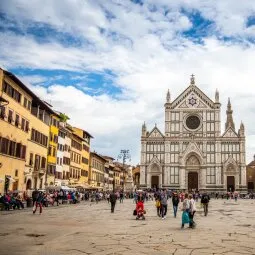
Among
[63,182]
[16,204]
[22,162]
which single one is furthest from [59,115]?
[16,204]

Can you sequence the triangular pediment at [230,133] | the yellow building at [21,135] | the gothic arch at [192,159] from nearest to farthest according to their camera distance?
the yellow building at [21,135] → the triangular pediment at [230,133] → the gothic arch at [192,159]

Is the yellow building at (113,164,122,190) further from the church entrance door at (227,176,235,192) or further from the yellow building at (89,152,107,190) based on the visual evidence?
the church entrance door at (227,176,235,192)

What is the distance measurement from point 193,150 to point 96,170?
2039 cm

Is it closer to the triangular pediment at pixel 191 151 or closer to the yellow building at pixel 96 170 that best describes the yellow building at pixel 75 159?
the yellow building at pixel 96 170

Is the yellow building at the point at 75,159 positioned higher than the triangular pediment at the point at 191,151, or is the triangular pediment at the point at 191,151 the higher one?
the triangular pediment at the point at 191,151

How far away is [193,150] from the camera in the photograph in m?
75.0

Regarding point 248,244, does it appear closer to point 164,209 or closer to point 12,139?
point 164,209

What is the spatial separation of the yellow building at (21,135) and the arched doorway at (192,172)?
3863 cm

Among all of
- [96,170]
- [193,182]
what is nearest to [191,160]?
[193,182]

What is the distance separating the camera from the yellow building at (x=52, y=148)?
45594mm

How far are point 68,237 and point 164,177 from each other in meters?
63.0

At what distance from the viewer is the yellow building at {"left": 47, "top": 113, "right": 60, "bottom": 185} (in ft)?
150

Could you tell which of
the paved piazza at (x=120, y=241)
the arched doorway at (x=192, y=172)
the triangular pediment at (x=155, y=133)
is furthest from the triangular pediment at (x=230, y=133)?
the paved piazza at (x=120, y=241)

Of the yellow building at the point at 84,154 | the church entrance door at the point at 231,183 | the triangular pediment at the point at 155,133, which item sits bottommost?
the church entrance door at the point at 231,183
